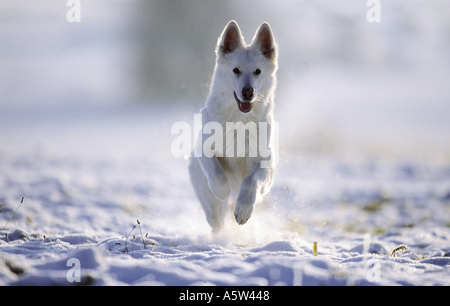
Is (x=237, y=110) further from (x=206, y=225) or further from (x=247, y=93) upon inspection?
(x=206, y=225)

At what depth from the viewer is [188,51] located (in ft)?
63.5

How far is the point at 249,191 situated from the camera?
3680mm

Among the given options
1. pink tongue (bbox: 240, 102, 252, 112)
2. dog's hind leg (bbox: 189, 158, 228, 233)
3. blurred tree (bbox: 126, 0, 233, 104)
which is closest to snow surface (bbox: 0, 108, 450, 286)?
dog's hind leg (bbox: 189, 158, 228, 233)

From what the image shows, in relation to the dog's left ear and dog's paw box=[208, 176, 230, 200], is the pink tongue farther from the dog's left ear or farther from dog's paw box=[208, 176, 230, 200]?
the dog's left ear

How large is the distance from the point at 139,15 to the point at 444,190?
800 inches

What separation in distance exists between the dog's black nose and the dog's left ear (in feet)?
3.09

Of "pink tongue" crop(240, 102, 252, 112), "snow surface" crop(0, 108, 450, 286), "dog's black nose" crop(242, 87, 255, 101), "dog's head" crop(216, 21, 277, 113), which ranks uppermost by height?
"dog's head" crop(216, 21, 277, 113)

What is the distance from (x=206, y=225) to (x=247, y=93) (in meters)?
2.38

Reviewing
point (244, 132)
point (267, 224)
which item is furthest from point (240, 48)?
point (267, 224)

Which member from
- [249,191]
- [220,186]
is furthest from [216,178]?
[249,191]

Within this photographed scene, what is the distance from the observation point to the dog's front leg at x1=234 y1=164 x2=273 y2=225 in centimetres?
358

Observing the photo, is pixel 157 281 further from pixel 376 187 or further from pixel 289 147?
pixel 376 187

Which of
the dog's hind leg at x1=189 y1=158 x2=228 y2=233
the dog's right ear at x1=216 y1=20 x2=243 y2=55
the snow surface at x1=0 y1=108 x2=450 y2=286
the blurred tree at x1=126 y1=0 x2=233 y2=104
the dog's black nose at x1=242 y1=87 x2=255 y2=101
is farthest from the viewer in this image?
the blurred tree at x1=126 y1=0 x2=233 y2=104

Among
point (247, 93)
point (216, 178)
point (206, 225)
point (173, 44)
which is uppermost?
point (173, 44)
